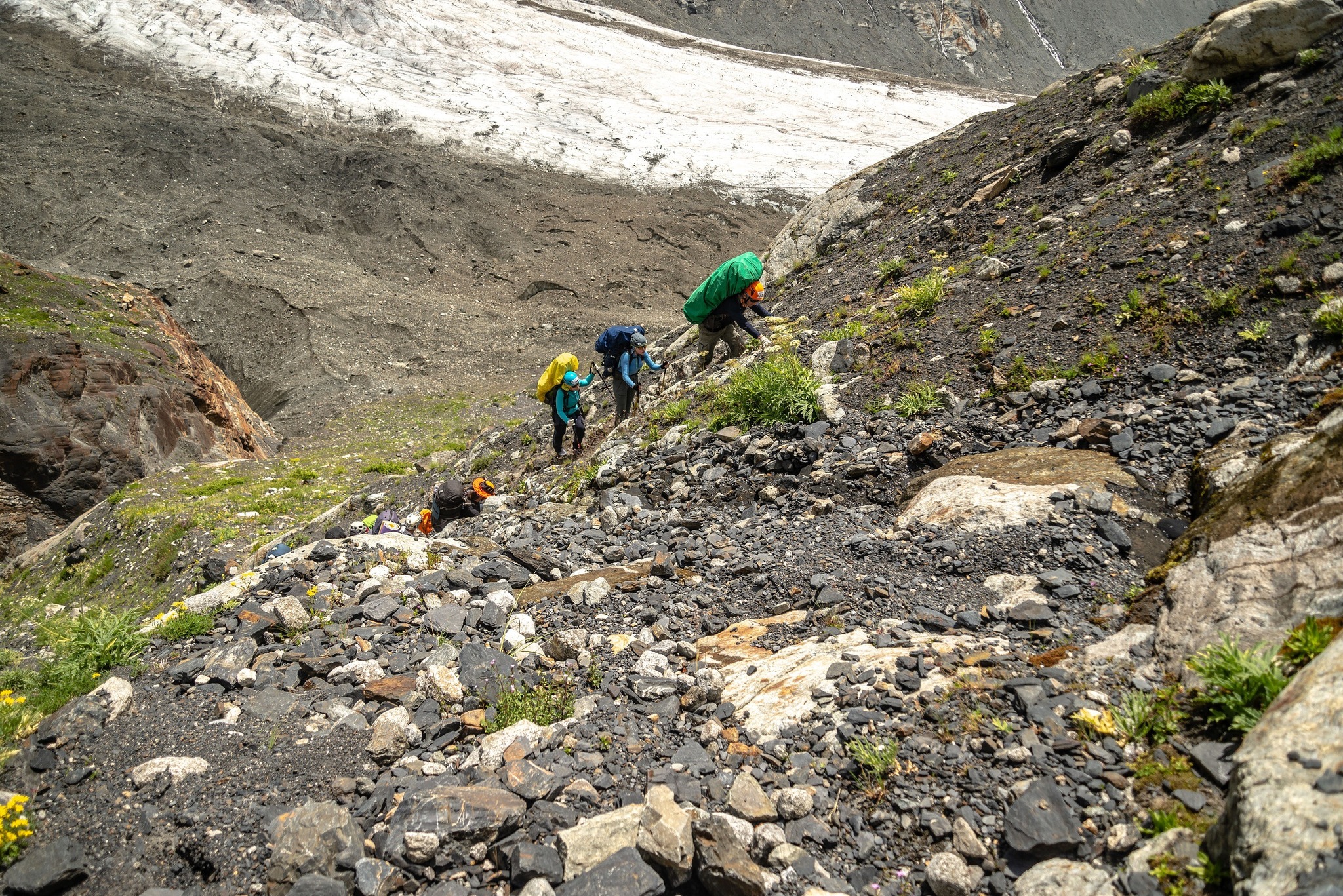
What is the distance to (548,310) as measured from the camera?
28094mm

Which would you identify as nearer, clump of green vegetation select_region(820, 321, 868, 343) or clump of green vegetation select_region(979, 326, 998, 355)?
clump of green vegetation select_region(979, 326, 998, 355)

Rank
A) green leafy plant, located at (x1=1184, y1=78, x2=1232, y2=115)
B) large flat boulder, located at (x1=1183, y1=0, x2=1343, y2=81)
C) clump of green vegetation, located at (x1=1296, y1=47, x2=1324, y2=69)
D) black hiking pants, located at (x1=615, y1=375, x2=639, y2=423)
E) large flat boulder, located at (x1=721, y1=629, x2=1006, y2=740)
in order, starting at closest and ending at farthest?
large flat boulder, located at (x1=721, y1=629, x2=1006, y2=740)
clump of green vegetation, located at (x1=1296, y1=47, x2=1324, y2=69)
large flat boulder, located at (x1=1183, y1=0, x2=1343, y2=81)
green leafy plant, located at (x1=1184, y1=78, x2=1232, y2=115)
black hiking pants, located at (x1=615, y1=375, x2=639, y2=423)

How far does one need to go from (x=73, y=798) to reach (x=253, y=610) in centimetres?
169

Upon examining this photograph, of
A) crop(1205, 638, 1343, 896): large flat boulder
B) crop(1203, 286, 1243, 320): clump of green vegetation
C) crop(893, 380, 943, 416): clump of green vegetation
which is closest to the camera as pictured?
crop(1205, 638, 1343, 896): large flat boulder

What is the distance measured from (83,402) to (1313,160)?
1872 centimetres

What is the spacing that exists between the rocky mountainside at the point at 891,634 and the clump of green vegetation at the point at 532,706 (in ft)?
0.08

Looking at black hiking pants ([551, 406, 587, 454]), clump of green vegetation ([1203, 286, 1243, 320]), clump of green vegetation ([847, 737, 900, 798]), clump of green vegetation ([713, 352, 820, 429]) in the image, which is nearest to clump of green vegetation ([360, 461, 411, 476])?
black hiking pants ([551, 406, 587, 454])

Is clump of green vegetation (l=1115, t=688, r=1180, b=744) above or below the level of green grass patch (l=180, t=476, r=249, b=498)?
below

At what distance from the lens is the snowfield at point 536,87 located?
1524 inches

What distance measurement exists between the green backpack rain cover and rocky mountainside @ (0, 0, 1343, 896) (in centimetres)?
133

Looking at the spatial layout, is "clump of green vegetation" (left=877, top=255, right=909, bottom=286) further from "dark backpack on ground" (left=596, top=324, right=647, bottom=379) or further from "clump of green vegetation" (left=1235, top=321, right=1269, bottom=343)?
"clump of green vegetation" (left=1235, top=321, right=1269, bottom=343)

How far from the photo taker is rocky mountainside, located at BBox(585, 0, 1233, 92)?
70.9m

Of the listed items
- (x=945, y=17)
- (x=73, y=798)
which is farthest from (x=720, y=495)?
(x=945, y=17)

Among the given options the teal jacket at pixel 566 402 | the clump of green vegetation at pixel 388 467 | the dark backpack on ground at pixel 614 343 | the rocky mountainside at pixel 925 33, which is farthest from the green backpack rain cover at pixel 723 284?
the rocky mountainside at pixel 925 33
